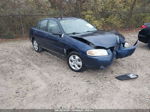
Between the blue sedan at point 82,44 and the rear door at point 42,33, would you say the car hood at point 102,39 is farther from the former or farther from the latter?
the rear door at point 42,33

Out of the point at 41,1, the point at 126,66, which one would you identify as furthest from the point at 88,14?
the point at 126,66

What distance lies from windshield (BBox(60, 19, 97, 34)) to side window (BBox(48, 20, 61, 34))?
0.62 ft

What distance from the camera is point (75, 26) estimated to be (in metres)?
5.15

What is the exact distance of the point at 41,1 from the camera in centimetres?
1051

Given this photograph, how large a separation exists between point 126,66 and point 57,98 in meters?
2.68

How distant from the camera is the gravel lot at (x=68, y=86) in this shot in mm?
3252

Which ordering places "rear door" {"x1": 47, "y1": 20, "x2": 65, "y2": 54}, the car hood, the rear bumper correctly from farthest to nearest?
the rear bumper
"rear door" {"x1": 47, "y1": 20, "x2": 65, "y2": 54}
the car hood

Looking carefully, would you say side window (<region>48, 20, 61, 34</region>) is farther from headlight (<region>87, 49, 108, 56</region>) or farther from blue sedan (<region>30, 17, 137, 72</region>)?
headlight (<region>87, 49, 108, 56</region>)

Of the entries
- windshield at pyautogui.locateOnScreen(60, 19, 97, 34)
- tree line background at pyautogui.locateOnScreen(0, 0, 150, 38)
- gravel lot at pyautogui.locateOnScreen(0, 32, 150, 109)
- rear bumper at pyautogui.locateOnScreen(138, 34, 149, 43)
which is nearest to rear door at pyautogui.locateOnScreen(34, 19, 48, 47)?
gravel lot at pyautogui.locateOnScreen(0, 32, 150, 109)

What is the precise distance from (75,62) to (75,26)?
131 cm

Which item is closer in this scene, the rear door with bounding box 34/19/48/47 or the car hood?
the car hood

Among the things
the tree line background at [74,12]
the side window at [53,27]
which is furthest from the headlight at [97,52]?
the tree line background at [74,12]

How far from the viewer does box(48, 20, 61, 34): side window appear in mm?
5035

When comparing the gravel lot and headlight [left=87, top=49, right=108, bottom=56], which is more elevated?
headlight [left=87, top=49, right=108, bottom=56]
